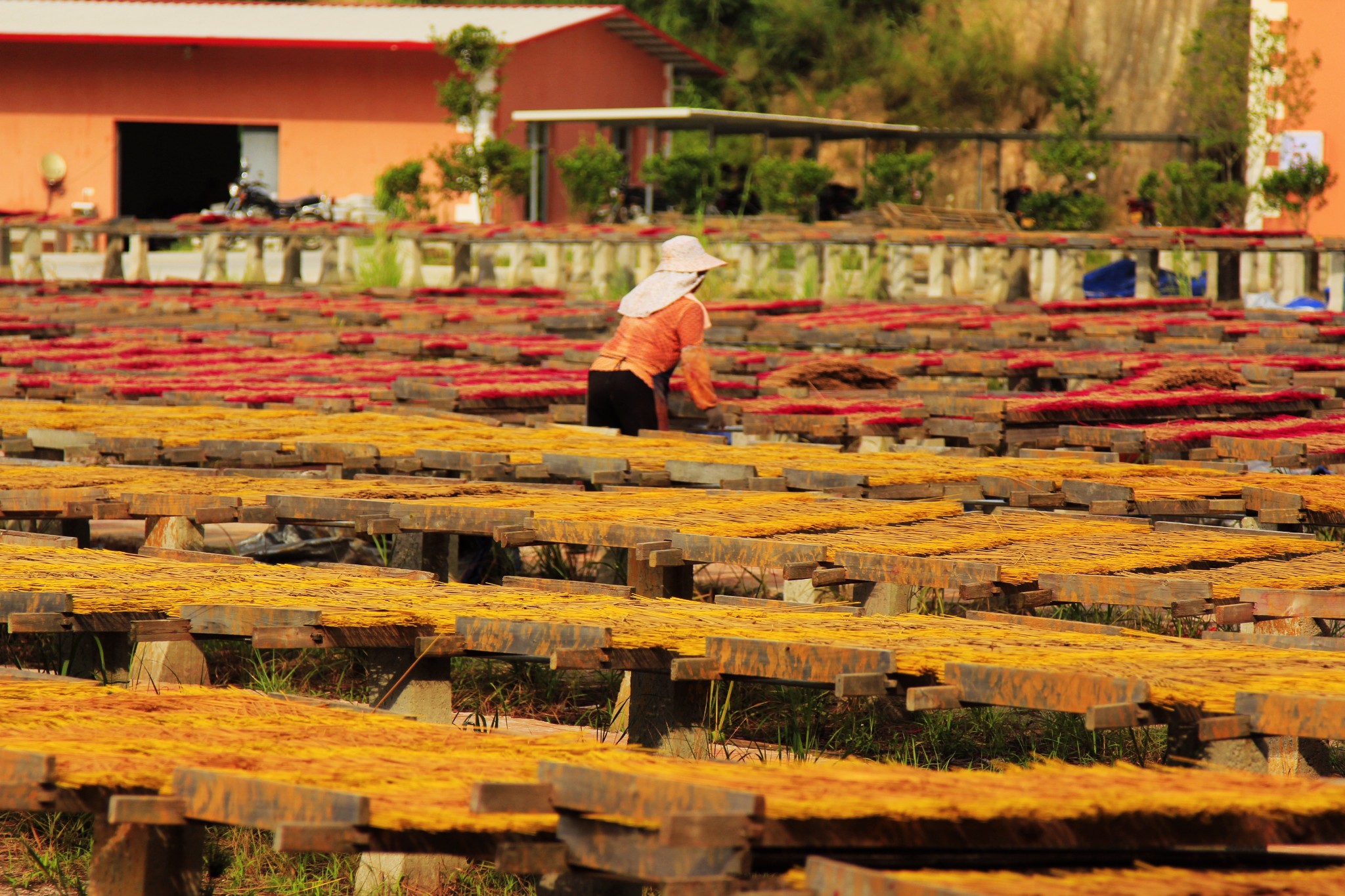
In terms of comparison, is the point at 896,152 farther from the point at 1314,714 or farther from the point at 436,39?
the point at 1314,714

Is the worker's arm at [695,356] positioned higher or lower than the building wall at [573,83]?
lower

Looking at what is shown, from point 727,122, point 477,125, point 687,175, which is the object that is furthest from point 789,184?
point 477,125

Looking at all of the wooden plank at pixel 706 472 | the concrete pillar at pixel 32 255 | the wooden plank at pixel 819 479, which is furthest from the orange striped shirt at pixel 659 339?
the concrete pillar at pixel 32 255

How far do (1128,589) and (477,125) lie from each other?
78.0ft

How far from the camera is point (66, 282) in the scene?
20.2 meters

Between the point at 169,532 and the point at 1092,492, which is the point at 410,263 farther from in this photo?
the point at 1092,492

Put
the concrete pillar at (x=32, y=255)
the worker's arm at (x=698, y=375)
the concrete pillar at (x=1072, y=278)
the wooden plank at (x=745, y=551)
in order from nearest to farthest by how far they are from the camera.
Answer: the wooden plank at (x=745, y=551) → the worker's arm at (x=698, y=375) → the concrete pillar at (x=1072, y=278) → the concrete pillar at (x=32, y=255)

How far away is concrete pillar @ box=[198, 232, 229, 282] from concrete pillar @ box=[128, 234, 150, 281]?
75 centimetres

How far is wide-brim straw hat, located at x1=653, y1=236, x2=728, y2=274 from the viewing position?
8.56 m

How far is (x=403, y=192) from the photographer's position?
25125 millimetres

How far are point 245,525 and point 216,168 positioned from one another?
28.6 meters

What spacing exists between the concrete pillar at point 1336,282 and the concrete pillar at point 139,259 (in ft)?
44.9

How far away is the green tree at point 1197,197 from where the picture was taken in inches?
1032

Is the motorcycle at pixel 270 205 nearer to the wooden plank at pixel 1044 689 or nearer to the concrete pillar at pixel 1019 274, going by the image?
the concrete pillar at pixel 1019 274
